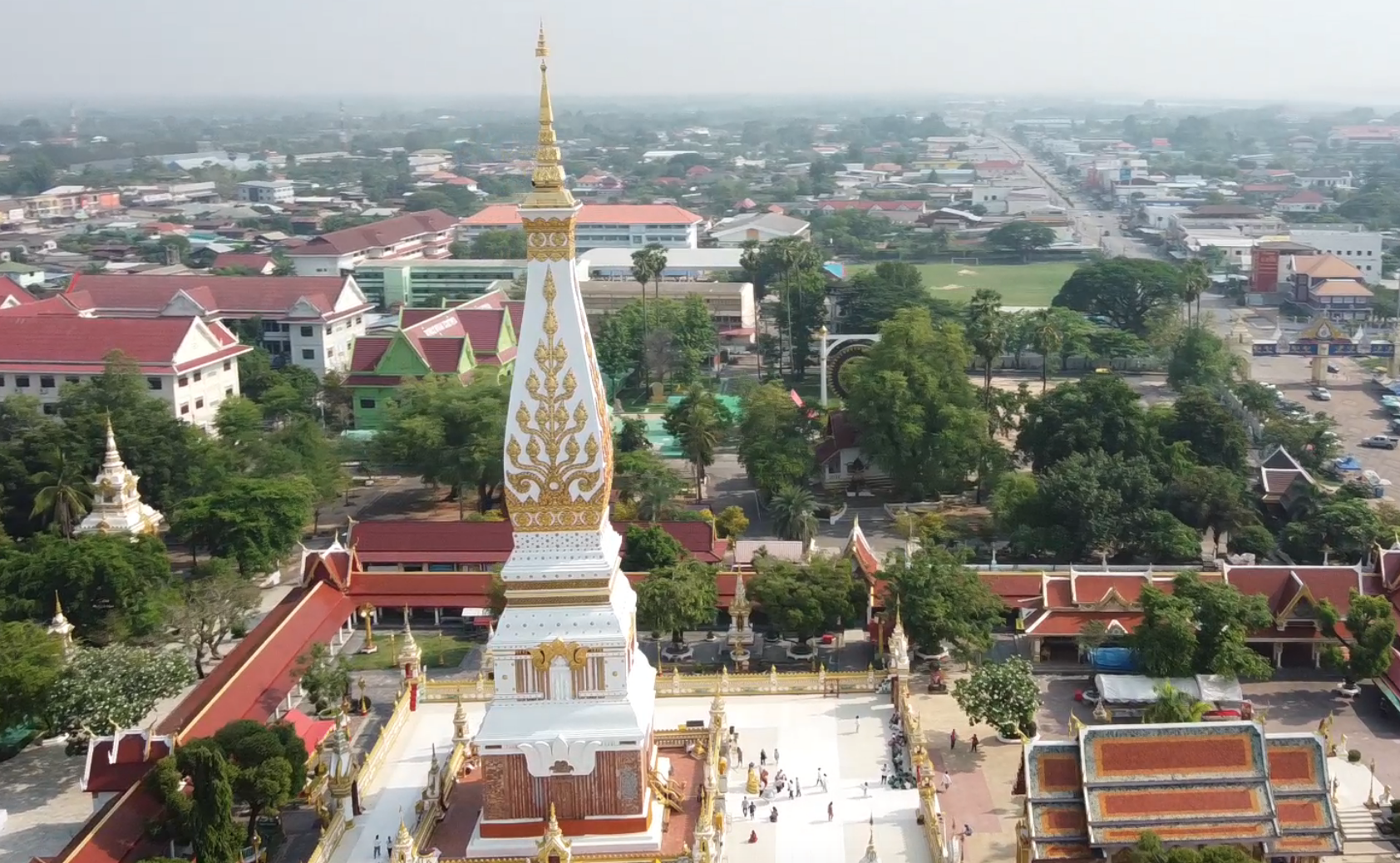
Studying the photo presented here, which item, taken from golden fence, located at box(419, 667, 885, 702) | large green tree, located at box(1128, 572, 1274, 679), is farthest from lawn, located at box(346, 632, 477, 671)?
large green tree, located at box(1128, 572, 1274, 679)

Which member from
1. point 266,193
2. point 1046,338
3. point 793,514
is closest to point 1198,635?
point 793,514

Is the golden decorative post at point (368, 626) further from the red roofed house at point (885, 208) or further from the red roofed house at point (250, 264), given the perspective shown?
the red roofed house at point (885, 208)

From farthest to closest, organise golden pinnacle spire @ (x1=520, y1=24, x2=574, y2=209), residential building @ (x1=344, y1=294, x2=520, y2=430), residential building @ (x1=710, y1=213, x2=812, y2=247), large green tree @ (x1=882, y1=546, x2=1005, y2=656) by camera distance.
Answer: residential building @ (x1=710, y1=213, x2=812, y2=247)
residential building @ (x1=344, y1=294, x2=520, y2=430)
large green tree @ (x1=882, y1=546, x2=1005, y2=656)
golden pinnacle spire @ (x1=520, y1=24, x2=574, y2=209)

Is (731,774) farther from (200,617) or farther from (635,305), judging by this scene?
(635,305)

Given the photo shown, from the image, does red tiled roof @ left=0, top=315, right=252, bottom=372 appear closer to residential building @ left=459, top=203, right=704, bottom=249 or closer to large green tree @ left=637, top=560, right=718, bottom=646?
large green tree @ left=637, top=560, right=718, bottom=646

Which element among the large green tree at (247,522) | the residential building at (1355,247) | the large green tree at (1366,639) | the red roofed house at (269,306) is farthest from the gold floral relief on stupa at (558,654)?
the residential building at (1355,247)

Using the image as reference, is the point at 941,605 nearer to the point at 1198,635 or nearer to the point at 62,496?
the point at 1198,635
